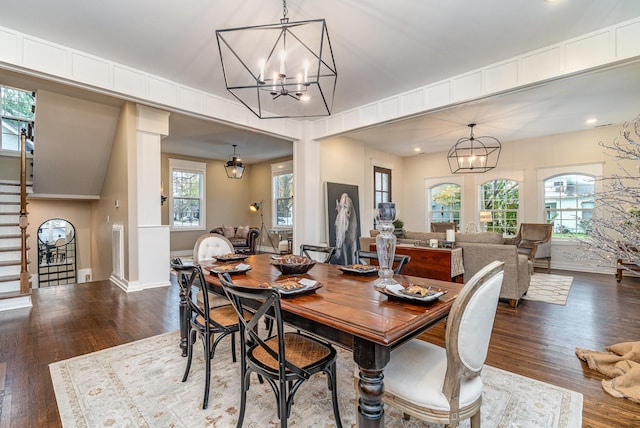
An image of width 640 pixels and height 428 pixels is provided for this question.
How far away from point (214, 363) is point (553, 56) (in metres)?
4.39

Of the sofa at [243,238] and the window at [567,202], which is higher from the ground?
the window at [567,202]

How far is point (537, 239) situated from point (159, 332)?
700 centimetres

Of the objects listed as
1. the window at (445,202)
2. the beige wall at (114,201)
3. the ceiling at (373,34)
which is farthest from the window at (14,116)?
the window at (445,202)

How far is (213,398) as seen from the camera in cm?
197

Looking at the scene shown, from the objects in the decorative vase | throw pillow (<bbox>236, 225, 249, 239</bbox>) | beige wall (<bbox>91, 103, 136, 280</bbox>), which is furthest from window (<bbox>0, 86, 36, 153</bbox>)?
the decorative vase

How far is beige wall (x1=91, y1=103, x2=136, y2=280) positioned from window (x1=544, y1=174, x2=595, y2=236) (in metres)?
8.26

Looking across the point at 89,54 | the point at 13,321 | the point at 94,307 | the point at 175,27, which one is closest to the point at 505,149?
the point at 175,27

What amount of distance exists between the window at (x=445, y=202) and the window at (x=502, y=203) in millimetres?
646

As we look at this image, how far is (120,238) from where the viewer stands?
4.88 meters

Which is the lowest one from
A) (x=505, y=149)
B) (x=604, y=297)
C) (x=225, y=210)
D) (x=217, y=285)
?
(x=604, y=297)

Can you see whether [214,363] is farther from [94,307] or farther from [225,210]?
[225,210]

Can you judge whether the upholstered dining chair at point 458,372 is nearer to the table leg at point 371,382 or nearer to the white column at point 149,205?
the table leg at point 371,382

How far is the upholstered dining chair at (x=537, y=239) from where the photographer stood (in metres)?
6.24

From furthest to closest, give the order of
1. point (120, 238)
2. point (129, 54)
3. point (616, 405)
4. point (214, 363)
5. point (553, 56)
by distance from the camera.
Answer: point (120, 238) < point (129, 54) < point (553, 56) < point (214, 363) < point (616, 405)
